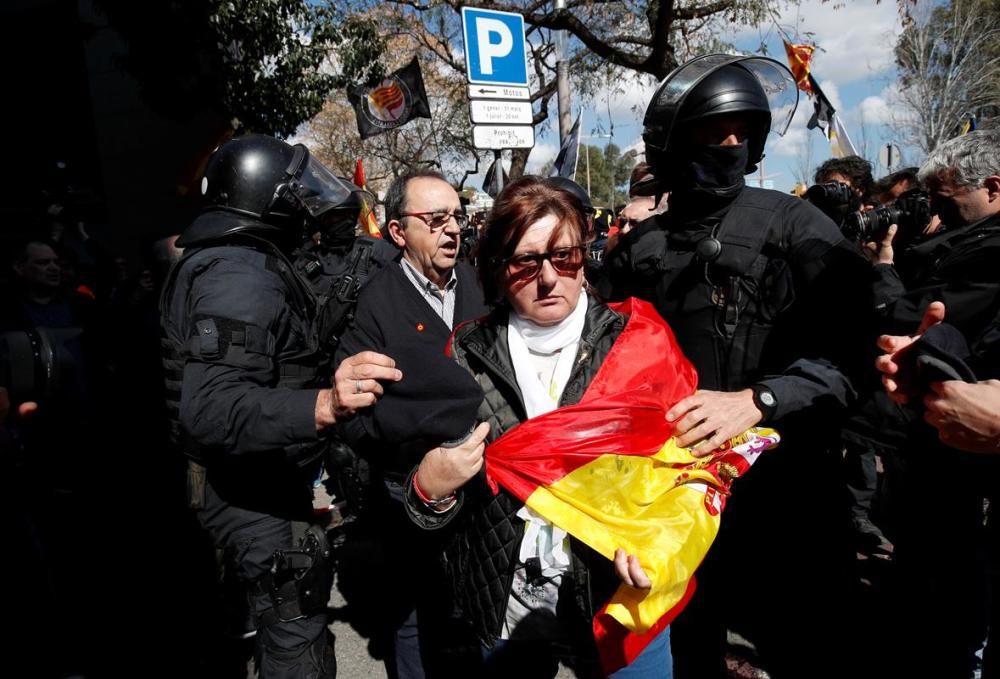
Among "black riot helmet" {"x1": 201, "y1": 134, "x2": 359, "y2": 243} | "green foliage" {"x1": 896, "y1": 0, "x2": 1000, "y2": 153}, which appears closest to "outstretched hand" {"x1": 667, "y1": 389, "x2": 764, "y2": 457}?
"black riot helmet" {"x1": 201, "y1": 134, "x2": 359, "y2": 243}

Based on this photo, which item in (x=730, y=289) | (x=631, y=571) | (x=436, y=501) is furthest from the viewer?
(x=730, y=289)

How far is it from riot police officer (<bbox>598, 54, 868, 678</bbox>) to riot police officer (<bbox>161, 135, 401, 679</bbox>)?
127cm

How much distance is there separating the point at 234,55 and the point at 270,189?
319 inches

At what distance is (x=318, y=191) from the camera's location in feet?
8.05

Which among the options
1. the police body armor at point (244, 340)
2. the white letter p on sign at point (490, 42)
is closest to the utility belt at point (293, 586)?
the police body armor at point (244, 340)

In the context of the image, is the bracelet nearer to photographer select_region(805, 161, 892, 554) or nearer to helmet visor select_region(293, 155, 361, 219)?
helmet visor select_region(293, 155, 361, 219)

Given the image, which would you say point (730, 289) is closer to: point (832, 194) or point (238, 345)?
point (238, 345)

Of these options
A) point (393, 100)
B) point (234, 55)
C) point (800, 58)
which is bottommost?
point (800, 58)

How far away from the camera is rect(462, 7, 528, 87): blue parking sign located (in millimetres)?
4328

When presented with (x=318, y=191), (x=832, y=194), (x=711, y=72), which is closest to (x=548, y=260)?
(x=711, y=72)

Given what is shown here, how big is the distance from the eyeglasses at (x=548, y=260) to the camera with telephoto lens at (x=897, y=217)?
1.60 metres

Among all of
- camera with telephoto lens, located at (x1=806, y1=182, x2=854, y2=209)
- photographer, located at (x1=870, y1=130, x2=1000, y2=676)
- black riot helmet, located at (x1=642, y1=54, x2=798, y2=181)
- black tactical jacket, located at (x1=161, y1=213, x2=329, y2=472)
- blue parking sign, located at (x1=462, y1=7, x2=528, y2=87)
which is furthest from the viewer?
blue parking sign, located at (x1=462, y1=7, x2=528, y2=87)

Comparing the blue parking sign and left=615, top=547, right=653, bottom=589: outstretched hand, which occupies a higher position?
the blue parking sign

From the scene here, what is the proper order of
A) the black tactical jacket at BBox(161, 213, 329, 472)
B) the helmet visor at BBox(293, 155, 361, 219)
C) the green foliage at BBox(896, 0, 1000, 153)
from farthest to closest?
the green foliage at BBox(896, 0, 1000, 153) < the helmet visor at BBox(293, 155, 361, 219) < the black tactical jacket at BBox(161, 213, 329, 472)
